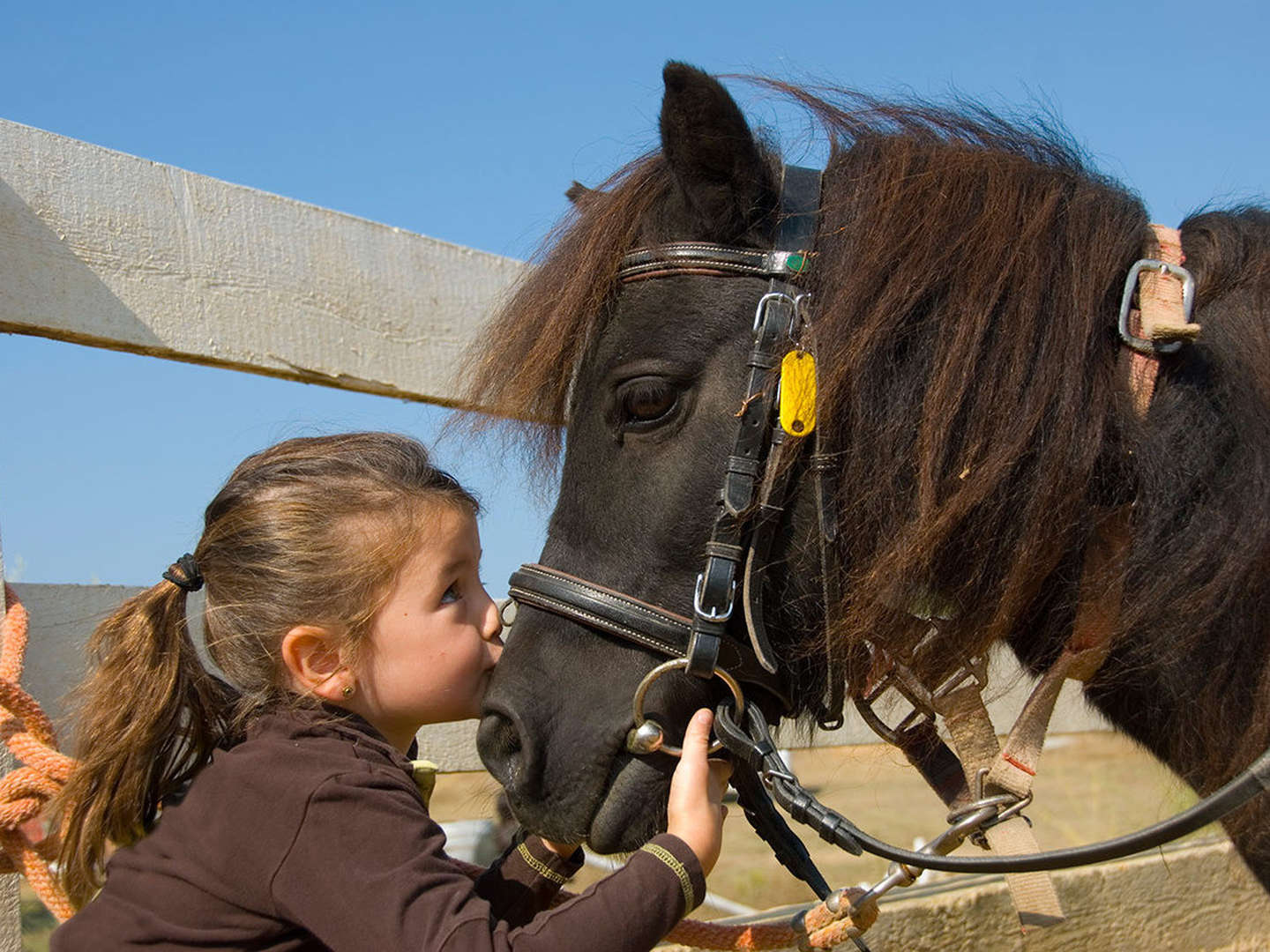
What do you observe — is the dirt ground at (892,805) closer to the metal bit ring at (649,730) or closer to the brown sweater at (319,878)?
the metal bit ring at (649,730)

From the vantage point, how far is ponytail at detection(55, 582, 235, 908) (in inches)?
59.8

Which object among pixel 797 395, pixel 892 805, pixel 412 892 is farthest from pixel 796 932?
pixel 892 805

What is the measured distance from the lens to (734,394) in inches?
62.9

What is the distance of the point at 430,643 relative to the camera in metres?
1.57

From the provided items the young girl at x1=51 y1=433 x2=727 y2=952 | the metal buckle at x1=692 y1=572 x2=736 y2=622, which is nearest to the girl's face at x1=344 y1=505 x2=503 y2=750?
the young girl at x1=51 y1=433 x2=727 y2=952

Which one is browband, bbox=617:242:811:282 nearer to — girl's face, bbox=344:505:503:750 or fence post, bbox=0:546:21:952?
girl's face, bbox=344:505:503:750

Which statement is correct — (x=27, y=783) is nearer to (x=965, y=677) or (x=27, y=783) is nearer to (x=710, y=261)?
(x=710, y=261)

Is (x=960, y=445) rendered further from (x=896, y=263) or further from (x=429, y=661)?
(x=429, y=661)

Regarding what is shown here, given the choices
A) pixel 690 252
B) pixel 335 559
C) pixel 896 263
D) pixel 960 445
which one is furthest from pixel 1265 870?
pixel 335 559

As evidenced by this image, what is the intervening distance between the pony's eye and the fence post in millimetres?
1235

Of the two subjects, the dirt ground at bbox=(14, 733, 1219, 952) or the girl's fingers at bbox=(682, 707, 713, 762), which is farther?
the dirt ground at bbox=(14, 733, 1219, 952)

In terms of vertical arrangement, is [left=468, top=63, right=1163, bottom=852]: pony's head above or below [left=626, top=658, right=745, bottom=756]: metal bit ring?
above

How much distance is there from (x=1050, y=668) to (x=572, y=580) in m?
0.72

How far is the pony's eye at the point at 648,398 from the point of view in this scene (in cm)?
161
